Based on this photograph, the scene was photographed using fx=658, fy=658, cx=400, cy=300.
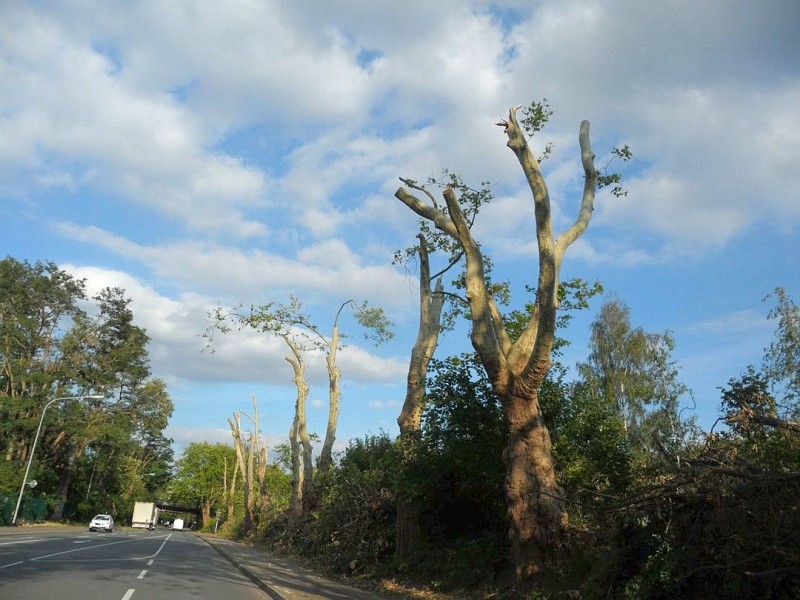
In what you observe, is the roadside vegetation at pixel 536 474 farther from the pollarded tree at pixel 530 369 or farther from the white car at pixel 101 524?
the white car at pixel 101 524

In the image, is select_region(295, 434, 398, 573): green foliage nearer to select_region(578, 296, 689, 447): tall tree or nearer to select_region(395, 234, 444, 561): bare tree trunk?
select_region(395, 234, 444, 561): bare tree trunk

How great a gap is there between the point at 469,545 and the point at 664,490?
6065mm

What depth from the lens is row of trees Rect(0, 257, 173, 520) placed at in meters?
52.8

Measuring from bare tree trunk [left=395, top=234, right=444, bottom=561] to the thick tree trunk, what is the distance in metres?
4.70

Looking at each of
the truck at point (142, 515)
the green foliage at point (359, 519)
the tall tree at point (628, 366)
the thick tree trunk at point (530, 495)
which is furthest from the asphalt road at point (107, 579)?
the truck at point (142, 515)

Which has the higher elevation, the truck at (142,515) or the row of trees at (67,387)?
the row of trees at (67,387)

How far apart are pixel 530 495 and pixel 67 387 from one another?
55.7 meters

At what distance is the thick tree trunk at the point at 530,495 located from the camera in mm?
10367

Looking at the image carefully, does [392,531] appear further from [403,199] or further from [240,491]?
[240,491]

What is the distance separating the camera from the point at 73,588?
12.2 metres

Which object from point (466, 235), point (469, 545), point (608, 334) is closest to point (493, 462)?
point (469, 545)

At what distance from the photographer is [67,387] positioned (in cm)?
5678

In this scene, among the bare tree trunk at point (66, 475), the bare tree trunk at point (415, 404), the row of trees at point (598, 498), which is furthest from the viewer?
the bare tree trunk at point (66, 475)

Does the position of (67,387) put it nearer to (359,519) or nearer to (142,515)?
(142,515)
